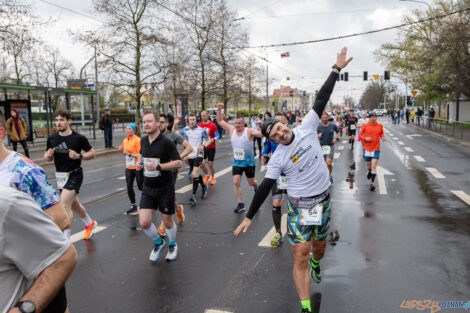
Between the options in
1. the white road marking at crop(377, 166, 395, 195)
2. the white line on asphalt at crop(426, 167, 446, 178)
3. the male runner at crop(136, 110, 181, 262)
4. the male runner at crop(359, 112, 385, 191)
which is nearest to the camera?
the male runner at crop(136, 110, 181, 262)

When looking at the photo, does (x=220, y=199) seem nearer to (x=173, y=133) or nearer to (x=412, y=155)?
(x=173, y=133)

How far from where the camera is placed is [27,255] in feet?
4.70

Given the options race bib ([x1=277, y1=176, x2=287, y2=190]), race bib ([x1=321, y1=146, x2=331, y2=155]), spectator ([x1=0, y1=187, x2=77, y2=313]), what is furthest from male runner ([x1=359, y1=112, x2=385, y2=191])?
spectator ([x1=0, y1=187, x2=77, y2=313])

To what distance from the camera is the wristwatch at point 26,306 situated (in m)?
1.43

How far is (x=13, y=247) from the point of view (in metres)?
1.40

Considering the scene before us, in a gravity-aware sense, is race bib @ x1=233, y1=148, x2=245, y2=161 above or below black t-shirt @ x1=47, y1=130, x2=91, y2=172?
below

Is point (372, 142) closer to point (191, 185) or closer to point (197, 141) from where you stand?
point (197, 141)

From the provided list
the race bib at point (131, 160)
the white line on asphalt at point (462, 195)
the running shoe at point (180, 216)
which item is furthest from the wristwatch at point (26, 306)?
the white line on asphalt at point (462, 195)

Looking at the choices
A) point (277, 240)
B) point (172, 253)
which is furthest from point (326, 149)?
point (172, 253)

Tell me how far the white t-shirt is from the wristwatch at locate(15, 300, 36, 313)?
231cm

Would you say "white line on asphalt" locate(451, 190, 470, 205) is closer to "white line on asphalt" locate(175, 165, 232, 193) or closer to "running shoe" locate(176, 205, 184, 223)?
"running shoe" locate(176, 205, 184, 223)

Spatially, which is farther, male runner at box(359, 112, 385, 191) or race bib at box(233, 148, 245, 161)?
male runner at box(359, 112, 385, 191)

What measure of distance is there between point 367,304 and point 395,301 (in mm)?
301

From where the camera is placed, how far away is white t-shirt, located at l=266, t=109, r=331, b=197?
346 centimetres
